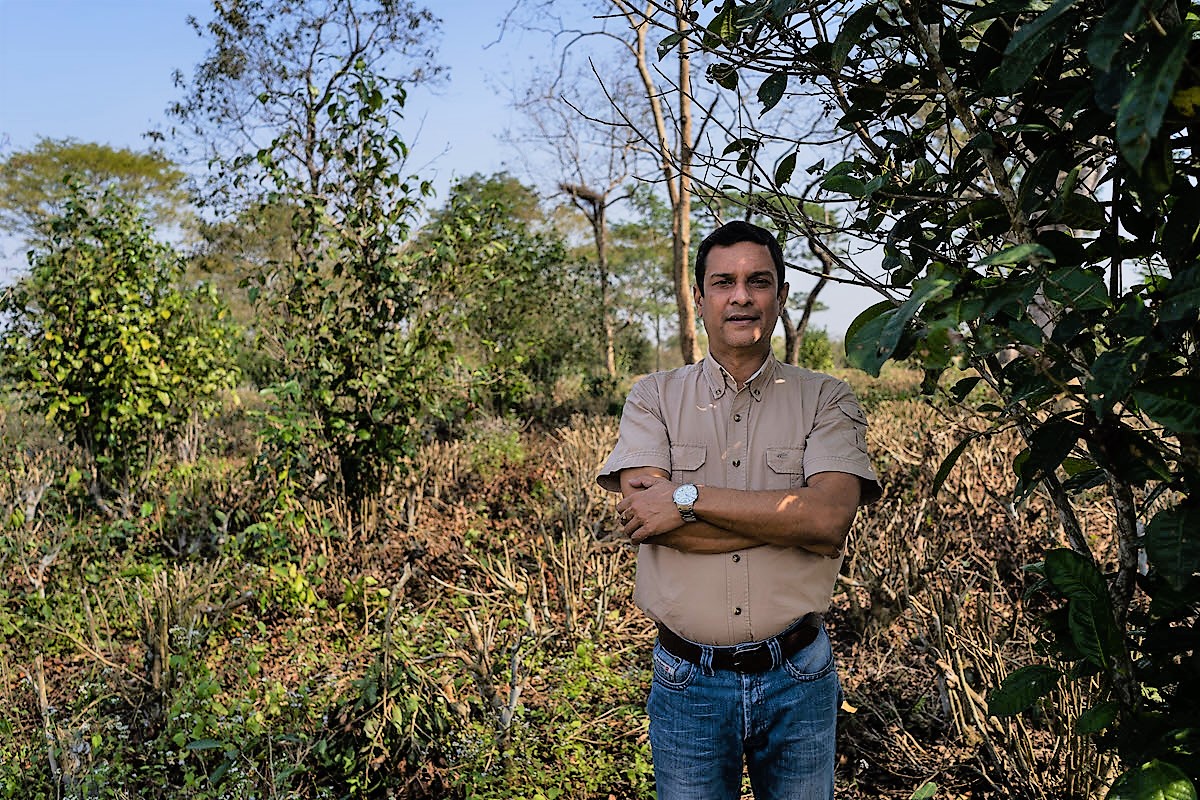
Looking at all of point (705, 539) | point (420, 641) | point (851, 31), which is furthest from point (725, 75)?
point (420, 641)

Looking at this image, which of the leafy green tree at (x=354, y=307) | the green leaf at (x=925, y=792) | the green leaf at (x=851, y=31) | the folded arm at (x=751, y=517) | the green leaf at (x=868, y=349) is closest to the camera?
the green leaf at (x=868, y=349)

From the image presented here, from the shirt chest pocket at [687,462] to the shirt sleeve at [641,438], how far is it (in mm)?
18

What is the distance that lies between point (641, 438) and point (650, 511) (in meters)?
0.23

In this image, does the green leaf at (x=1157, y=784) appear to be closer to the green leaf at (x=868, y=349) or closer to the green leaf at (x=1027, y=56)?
the green leaf at (x=868, y=349)

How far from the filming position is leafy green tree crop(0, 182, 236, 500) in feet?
19.1

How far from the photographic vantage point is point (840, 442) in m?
1.90

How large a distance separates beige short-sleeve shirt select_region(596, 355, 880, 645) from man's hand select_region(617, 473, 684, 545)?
87 millimetres

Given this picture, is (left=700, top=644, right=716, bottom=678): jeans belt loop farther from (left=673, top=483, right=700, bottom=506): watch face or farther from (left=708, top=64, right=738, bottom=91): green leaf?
(left=708, top=64, right=738, bottom=91): green leaf

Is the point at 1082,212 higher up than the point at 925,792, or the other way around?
A: the point at 1082,212

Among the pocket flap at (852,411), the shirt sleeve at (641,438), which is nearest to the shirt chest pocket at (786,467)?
the pocket flap at (852,411)

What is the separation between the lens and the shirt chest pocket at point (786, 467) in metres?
1.93

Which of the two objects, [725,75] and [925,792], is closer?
[725,75]

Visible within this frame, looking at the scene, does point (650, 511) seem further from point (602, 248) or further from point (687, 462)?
point (602, 248)

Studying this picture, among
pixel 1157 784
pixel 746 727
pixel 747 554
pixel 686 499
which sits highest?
pixel 686 499
